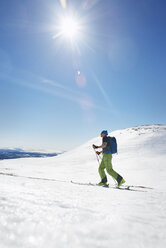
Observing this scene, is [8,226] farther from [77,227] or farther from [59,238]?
[77,227]

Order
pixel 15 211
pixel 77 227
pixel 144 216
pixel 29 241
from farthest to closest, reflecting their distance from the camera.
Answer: pixel 144 216 → pixel 15 211 → pixel 77 227 → pixel 29 241

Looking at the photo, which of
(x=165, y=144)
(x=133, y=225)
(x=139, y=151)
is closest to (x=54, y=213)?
(x=133, y=225)

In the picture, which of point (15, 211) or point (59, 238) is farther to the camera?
point (15, 211)

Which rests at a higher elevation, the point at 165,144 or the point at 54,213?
the point at 165,144

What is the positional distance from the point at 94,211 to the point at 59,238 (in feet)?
3.47

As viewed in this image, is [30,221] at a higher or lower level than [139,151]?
lower

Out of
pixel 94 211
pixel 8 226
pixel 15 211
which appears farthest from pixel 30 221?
pixel 94 211

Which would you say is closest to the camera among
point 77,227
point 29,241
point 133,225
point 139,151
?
point 29,241

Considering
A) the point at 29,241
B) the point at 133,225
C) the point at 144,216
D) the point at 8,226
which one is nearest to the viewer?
the point at 29,241

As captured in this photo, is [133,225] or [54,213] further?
[54,213]

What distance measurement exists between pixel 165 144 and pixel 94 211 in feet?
86.3

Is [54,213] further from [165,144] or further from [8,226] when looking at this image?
[165,144]

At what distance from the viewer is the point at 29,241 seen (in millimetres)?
1349

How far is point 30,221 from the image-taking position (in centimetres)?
178
